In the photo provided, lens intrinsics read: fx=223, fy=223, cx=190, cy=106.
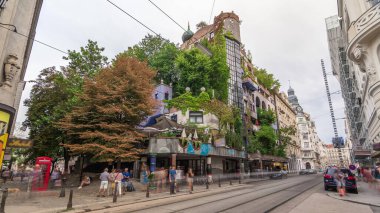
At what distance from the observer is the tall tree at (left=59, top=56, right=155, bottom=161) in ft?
56.0

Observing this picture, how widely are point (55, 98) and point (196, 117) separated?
1643 cm

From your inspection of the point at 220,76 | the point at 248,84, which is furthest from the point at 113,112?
the point at 248,84

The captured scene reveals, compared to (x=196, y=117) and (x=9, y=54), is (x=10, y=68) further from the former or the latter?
(x=196, y=117)

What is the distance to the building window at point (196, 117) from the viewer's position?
2938 cm

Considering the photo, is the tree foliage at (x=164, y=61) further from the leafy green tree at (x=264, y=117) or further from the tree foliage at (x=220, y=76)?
the leafy green tree at (x=264, y=117)

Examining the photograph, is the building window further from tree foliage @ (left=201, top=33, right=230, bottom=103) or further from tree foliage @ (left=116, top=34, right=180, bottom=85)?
tree foliage @ (left=116, top=34, right=180, bottom=85)

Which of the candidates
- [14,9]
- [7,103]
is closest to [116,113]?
[7,103]

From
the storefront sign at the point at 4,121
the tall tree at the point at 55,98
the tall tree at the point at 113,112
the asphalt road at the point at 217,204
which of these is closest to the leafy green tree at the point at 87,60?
the tall tree at the point at 55,98

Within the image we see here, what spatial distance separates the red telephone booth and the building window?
16.7 meters

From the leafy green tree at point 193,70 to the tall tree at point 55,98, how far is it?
39.4ft

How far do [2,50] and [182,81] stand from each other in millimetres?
23685

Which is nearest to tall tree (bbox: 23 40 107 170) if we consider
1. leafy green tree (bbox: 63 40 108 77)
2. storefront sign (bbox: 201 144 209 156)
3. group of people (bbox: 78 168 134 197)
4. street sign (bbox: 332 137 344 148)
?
leafy green tree (bbox: 63 40 108 77)

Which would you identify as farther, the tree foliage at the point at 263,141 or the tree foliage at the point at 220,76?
the tree foliage at the point at 263,141

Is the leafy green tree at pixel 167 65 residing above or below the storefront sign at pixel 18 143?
above
